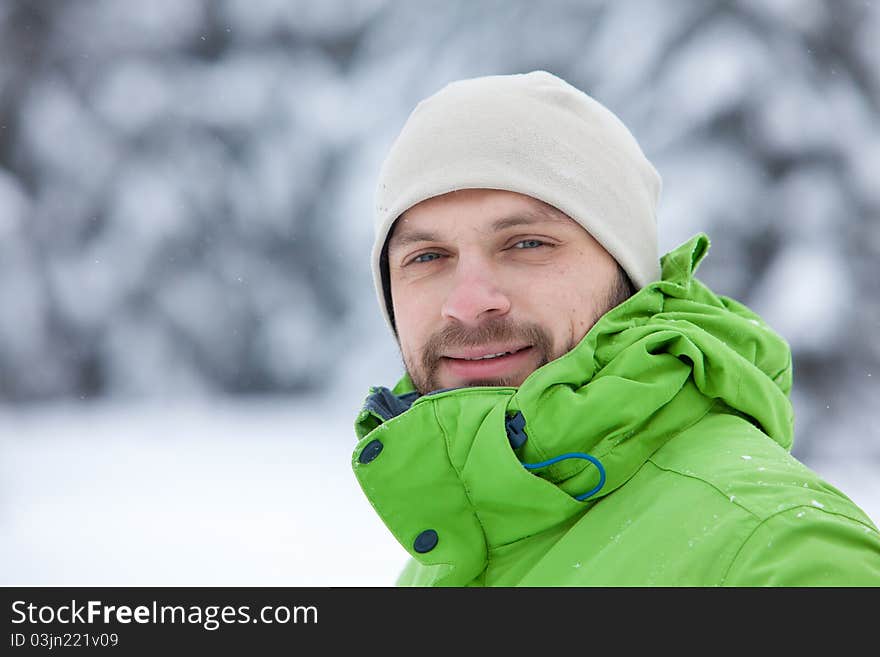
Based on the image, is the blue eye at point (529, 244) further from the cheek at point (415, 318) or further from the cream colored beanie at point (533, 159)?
the cheek at point (415, 318)

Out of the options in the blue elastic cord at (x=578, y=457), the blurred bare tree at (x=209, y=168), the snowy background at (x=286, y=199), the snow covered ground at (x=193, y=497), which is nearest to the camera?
the blue elastic cord at (x=578, y=457)

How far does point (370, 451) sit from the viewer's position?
123cm

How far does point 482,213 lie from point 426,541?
644 millimetres

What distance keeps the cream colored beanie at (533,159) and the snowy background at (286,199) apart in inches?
156

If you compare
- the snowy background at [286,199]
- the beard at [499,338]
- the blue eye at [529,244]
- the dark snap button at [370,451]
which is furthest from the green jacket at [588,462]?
the snowy background at [286,199]

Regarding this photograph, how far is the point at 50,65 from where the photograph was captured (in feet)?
21.7

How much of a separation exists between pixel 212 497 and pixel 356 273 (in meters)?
2.01

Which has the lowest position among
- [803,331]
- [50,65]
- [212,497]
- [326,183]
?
[212,497]

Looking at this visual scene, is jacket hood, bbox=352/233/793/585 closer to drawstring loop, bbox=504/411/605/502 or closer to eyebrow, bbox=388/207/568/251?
drawstring loop, bbox=504/411/605/502

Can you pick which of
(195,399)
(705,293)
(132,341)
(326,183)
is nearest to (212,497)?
(195,399)

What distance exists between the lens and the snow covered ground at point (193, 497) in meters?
4.41

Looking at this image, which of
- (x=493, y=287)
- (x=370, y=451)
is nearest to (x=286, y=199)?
(x=493, y=287)

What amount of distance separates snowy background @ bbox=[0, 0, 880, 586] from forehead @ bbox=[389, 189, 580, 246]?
13.5 ft
